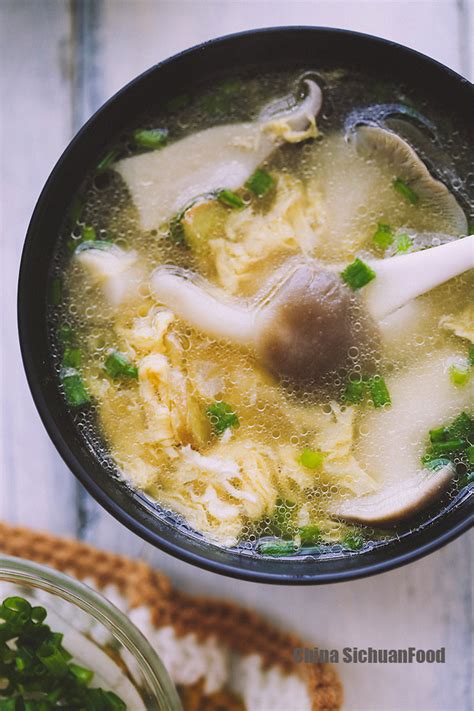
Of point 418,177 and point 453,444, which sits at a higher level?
point 418,177

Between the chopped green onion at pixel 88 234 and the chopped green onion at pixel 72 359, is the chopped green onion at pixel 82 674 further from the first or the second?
the chopped green onion at pixel 88 234

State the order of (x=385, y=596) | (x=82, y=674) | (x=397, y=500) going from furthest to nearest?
(x=385, y=596)
(x=82, y=674)
(x=397, y=500)

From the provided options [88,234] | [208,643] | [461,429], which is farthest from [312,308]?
[208,643]

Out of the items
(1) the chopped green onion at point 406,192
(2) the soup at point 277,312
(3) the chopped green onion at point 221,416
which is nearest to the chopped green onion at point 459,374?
(2) the soup at point 277,312

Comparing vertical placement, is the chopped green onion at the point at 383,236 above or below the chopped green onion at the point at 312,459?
above

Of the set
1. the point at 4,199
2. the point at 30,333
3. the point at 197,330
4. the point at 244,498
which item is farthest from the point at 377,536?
the point at 4,199

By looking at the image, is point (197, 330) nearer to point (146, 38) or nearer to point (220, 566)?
point (220, 566)

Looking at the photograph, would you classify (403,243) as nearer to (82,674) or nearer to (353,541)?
(353,541)
